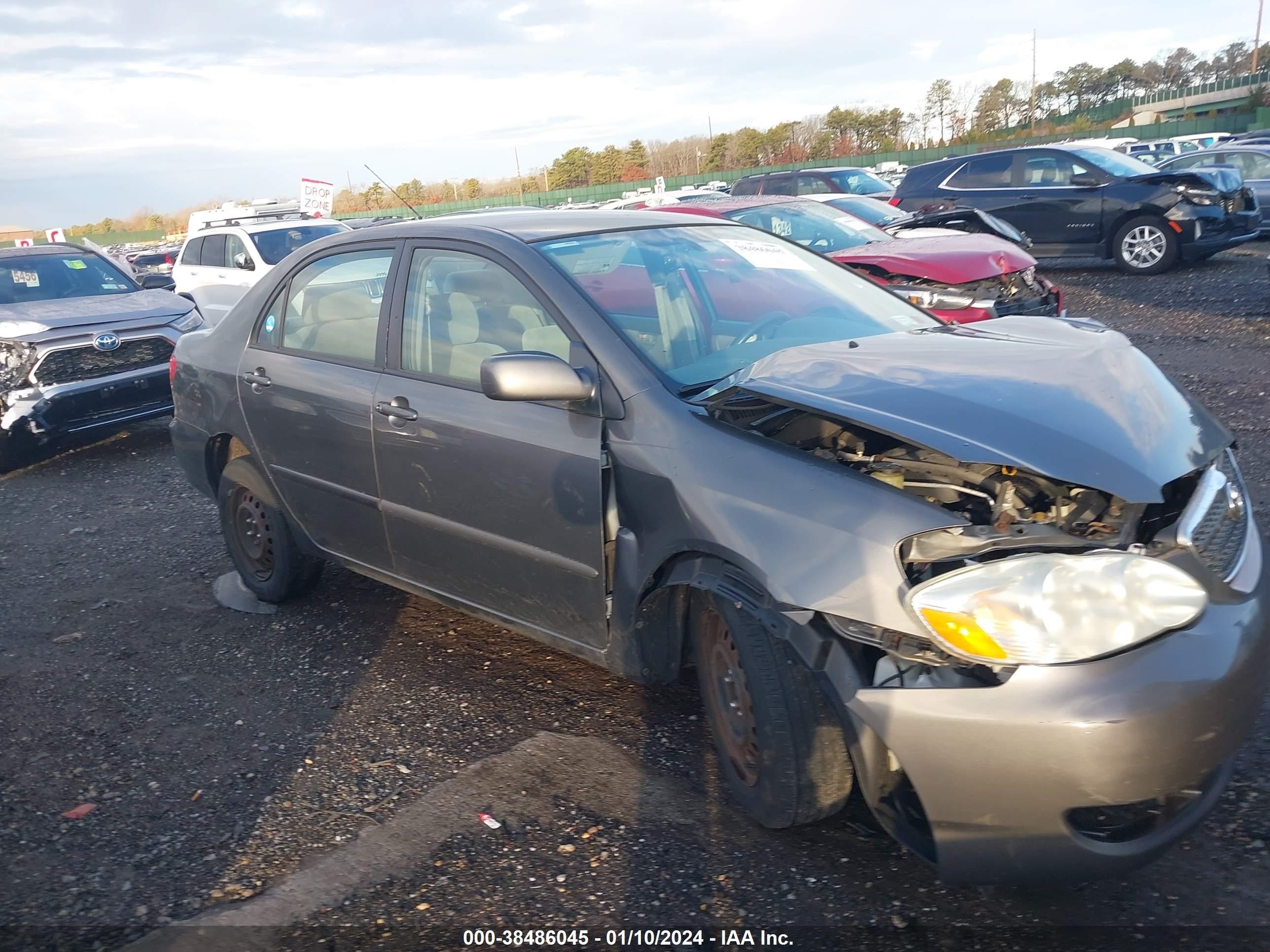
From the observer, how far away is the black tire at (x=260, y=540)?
182 inches

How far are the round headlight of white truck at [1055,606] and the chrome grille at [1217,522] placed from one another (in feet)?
0.51

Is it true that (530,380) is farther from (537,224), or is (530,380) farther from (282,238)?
(282,238)

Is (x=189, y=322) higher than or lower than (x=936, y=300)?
higher

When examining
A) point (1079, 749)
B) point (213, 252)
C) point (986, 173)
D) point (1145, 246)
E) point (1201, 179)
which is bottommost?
point (1145, 246)

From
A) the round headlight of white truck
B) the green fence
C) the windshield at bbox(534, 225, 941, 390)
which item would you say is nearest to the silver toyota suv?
the windshield at bbox(534, 225, 941, 390)

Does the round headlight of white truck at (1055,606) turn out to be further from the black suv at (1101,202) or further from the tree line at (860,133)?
the tree line at (860,133)

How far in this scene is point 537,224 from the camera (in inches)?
154

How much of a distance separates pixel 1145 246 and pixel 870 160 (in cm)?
4004

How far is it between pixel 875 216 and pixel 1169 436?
32.6 ft

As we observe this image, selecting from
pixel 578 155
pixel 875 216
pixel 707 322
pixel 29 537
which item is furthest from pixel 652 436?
pixel 578 155

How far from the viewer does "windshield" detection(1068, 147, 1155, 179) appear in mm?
13711

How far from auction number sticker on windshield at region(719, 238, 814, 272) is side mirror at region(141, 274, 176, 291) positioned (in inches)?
286

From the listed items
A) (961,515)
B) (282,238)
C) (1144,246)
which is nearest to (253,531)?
(961,515)

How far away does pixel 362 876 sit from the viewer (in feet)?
9.37
